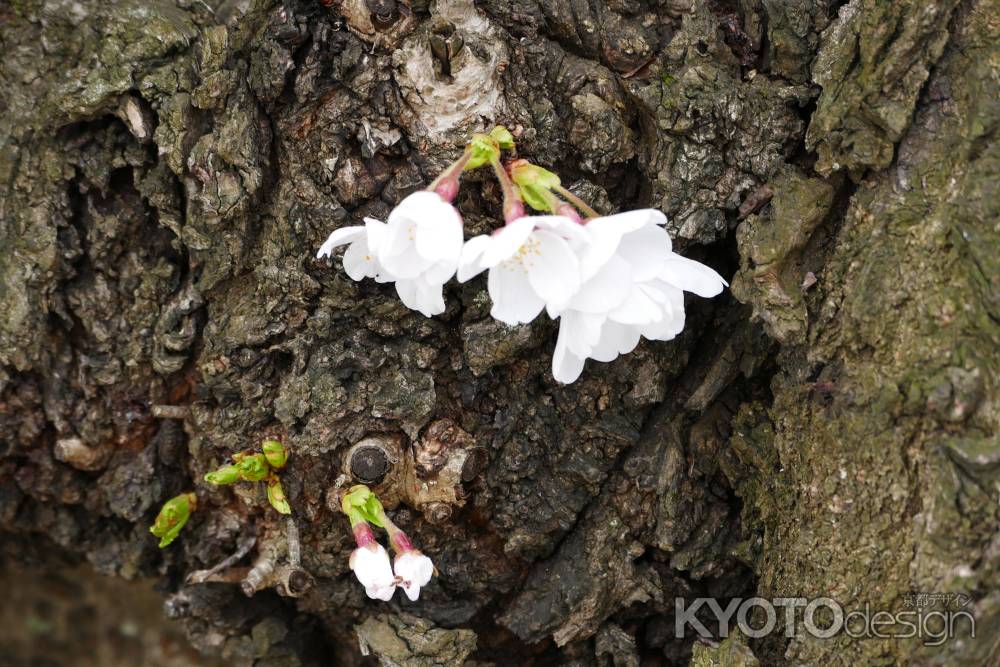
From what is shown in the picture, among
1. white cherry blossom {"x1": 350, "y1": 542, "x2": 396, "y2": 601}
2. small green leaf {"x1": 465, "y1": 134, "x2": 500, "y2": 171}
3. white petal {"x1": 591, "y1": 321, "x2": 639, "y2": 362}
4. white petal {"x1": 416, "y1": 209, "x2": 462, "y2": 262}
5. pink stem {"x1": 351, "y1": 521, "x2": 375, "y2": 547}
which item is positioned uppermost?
small green leaf {"x1": 465, "y1": 134, "x2": 500, "y2": 171}

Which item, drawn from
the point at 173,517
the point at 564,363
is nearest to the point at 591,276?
the point at 564,363

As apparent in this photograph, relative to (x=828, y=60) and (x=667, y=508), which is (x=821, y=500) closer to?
(x=667, y=508)

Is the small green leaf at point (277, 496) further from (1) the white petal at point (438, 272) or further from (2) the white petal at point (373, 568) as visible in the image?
(1) the white petal at point (438, 272)

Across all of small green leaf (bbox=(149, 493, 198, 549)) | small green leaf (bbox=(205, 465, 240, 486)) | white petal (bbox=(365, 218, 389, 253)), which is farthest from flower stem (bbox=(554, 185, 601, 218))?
small green leaf (bbox=(149, 493, 198, 549))

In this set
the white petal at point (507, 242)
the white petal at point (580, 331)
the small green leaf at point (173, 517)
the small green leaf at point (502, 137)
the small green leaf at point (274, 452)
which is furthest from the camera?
the small green leaf at point (173, 517)

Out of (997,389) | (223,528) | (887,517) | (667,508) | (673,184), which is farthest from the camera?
A: (223,528)

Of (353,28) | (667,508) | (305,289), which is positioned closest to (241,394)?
(305,289)

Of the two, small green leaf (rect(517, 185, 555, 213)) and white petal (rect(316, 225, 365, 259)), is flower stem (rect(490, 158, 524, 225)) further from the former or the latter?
white petal (rect(316, 225, 365, 259))

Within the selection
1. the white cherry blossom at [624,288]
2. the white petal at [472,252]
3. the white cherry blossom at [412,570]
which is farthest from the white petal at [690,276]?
the white cherry blossom at [412,570]
